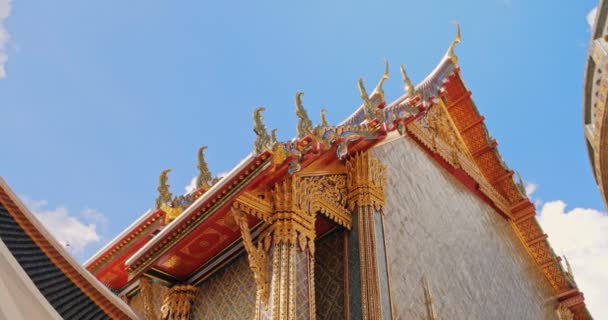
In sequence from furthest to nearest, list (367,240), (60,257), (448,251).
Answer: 1. (448,251)
2. (367,240)
3. (60,257)

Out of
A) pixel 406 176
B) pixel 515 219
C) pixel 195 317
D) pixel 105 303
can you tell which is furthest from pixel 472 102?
pixel 105 303

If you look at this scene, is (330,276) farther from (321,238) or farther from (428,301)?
(428,301)

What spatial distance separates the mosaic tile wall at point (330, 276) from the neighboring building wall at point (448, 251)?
562 mm

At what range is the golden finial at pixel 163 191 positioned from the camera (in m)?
7.61

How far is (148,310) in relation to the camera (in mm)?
6695

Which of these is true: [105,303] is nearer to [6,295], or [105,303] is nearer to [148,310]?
[148,310]

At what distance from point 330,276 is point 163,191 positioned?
2726mm

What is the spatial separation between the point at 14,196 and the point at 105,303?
1453 mm

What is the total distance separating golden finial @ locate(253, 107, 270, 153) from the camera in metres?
6.01

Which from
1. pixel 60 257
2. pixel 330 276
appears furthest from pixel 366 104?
pixel 60 257

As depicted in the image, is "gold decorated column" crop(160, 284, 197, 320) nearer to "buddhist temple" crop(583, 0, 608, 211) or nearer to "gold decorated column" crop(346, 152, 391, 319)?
"gold decorated column" crop(346, 152, 391, 319)

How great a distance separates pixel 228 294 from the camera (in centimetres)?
651

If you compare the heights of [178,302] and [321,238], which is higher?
[321,238]

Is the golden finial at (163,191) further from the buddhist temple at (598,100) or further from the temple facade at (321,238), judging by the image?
the buddhist temple at (598,100)
